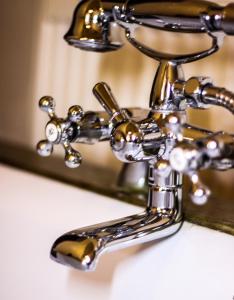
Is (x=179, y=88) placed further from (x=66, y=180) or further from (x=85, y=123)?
(x=66, y=180)

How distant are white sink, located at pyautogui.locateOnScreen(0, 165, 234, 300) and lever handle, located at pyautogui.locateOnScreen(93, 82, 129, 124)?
0.48 ft

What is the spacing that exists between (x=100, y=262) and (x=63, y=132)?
0.15 meters

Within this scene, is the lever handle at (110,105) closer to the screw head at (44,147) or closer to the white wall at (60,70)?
the screw head at (44,147)

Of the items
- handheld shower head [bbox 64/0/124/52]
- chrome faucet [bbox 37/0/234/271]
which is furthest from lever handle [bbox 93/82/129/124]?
handheld shower head [bbox 64/0/124/52]

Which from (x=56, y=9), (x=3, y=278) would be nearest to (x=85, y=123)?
(x=3, y=278)

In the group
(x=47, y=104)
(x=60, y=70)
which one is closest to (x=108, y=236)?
(x=47, y=104)

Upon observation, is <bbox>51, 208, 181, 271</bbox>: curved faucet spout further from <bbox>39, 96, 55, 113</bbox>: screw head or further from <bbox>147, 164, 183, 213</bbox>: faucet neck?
<bbox>39, 96, 55, 113</bbox>: screw head

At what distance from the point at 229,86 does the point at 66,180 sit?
0.23 metres

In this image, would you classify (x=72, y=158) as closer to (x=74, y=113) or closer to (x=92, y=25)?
(x=74, y=113)

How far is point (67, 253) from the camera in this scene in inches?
18.5

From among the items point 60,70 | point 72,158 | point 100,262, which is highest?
point 60,70

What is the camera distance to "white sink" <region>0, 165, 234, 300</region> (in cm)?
55

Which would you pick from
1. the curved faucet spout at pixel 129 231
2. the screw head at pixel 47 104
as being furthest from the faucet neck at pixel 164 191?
the screw head at pixel 47 104

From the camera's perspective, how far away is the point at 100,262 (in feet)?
1.97
